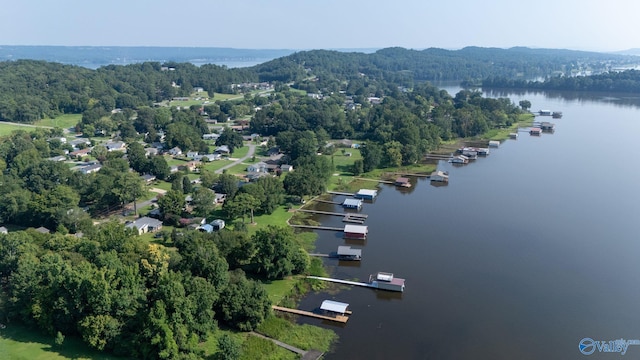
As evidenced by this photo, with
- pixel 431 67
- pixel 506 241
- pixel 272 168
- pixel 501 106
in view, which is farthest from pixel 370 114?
pixel 431 67

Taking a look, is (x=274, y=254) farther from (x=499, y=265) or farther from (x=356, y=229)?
(x=499, y=265)

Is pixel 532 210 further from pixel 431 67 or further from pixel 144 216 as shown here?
pixel 431 67

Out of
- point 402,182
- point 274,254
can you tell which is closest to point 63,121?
point 402,182

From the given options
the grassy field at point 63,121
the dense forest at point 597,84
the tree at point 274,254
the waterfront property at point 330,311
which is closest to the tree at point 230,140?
the grassy field at point 63,121

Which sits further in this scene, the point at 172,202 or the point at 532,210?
the point at 532,210

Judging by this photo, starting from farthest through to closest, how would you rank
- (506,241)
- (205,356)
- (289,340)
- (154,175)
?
(154,175), (506,241), (289,340), (205,356)
